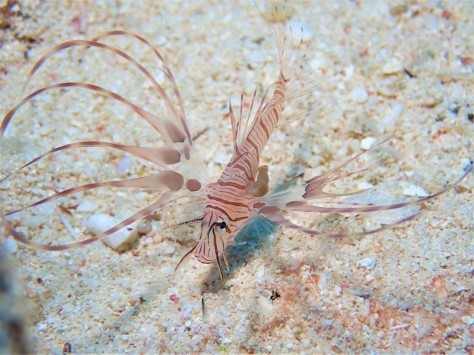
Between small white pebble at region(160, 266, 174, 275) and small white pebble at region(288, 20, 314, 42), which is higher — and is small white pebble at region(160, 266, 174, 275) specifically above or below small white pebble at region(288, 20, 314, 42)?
below

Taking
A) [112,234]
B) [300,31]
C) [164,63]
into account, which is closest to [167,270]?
[112,234]

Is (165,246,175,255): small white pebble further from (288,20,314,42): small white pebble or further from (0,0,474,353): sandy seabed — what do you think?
(288,20,314,42): small white pebble

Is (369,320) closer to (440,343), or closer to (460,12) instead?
(440,343)

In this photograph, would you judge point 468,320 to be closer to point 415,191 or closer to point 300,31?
point 415,191

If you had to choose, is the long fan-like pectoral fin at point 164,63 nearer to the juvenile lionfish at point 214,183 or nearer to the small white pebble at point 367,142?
the juvenile lionfish at point 214,183

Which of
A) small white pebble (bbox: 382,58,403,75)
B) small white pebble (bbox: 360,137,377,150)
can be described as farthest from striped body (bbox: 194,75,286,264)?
small white pebble (bbox: 382,58,403,75)

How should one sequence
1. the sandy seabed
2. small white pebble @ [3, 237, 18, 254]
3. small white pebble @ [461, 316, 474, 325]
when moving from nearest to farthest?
small white pebble @ [461, 316, 474, 325]
the sandy seabed
small white pebble @ [3, 237, 18, 254]
